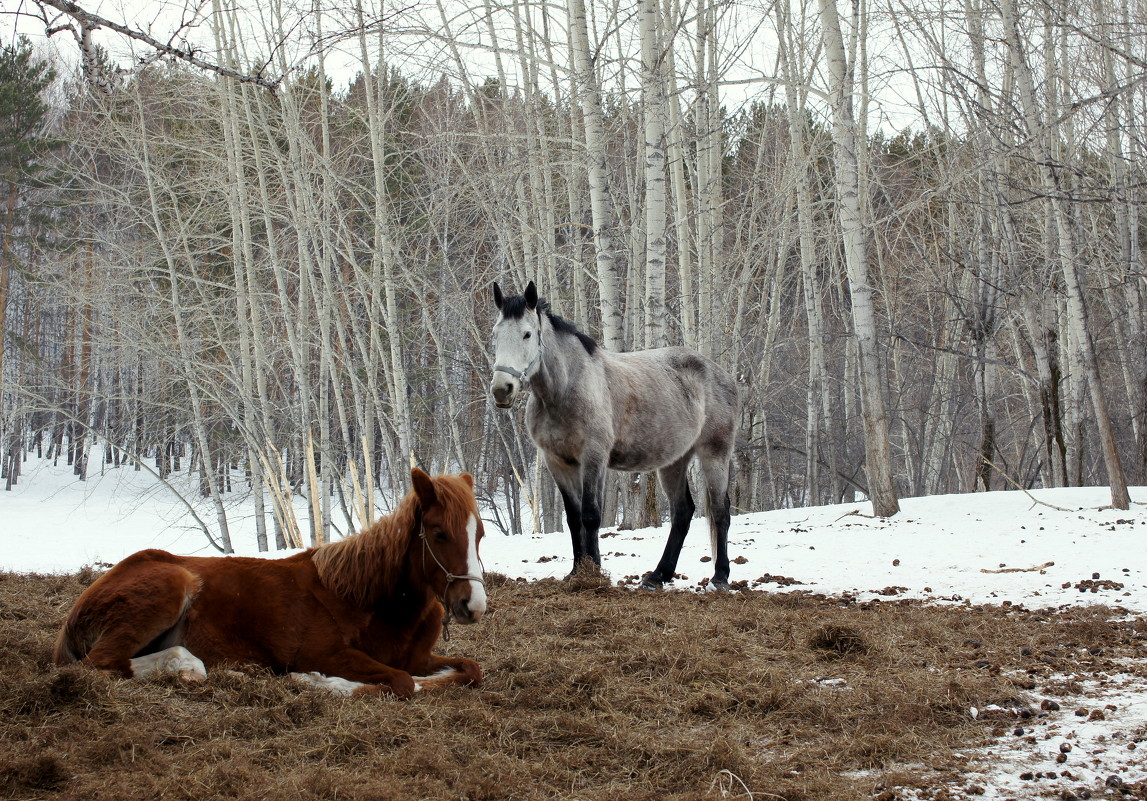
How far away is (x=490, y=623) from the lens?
16.1 ft

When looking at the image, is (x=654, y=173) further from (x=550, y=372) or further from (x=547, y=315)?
(x=550, y=372)

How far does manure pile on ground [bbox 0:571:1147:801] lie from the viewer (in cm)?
251

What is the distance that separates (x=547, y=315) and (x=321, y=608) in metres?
3.20

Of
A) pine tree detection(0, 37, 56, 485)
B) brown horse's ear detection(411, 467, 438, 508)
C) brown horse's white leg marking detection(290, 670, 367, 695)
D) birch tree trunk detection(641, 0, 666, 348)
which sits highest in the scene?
pine tree detection(0, 37, 56, 485)

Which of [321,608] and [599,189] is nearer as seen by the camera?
[321,608]

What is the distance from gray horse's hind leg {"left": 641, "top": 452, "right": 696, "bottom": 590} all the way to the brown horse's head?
3.13m

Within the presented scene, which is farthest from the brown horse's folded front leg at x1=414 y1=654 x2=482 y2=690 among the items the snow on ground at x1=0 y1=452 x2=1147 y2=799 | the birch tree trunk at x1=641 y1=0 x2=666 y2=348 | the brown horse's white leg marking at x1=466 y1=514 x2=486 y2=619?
the birch tree trunk at x1=641 y1=0 x2=666 y2=348

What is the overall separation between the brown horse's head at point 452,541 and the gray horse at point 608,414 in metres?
2.10

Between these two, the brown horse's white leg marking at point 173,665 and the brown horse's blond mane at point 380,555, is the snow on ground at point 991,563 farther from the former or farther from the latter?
the brown horse's white leg marking at point 173,665

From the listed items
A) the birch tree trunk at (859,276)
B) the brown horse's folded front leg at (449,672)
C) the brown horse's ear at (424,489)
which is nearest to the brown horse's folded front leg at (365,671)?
the brown horse's folded front leg at (449,672)

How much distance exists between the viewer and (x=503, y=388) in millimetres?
5625

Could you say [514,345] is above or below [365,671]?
above

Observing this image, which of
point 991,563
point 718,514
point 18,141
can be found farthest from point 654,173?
point 18,141

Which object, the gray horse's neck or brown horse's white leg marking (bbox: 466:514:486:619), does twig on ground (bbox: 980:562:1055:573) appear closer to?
the gray horse's neck
